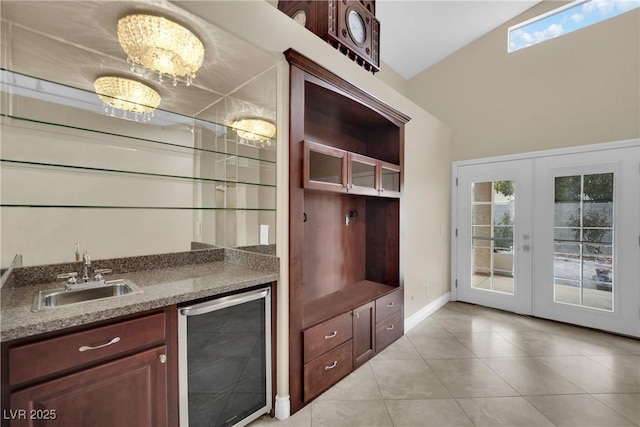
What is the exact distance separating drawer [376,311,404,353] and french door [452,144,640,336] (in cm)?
178

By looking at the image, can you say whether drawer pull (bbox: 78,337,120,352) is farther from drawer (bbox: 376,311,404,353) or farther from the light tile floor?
drawer (bbox: 376,311,404,353)

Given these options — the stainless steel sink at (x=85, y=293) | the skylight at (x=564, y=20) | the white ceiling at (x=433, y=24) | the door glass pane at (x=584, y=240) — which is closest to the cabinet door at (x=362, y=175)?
the stainless steel sink at (x=85, y=293)

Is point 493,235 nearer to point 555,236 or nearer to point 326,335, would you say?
point 555,236

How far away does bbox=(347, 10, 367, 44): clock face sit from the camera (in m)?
2.48

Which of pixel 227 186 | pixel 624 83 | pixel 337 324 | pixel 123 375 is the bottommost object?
pixel 337 324

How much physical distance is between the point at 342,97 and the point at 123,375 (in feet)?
7.60

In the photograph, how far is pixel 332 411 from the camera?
1903 millimetres

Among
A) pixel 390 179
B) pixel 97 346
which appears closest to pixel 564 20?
pixel 390 179

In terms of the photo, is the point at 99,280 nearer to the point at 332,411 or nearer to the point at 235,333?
the point at 235,333

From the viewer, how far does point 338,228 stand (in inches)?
115

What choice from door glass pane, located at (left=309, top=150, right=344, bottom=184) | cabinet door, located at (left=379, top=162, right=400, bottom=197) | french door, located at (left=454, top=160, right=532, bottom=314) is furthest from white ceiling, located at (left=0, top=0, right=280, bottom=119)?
french door, located at (left=454, top=160, right=532, bottom=314)

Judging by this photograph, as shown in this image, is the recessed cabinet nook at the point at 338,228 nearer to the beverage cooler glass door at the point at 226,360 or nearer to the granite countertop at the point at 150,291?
the beverage cooler glass door at the point at 226,360

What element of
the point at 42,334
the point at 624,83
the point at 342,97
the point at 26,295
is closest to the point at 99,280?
the point at 26,295

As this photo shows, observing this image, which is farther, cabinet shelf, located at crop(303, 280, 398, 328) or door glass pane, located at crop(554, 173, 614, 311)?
door glass pane, located at crop(554, 173, 614, 311)
